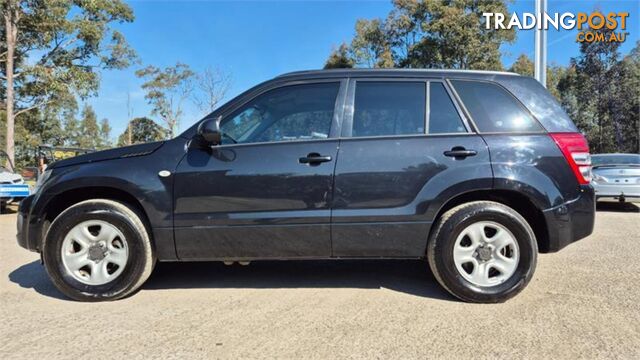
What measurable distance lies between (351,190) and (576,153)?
1.80 m

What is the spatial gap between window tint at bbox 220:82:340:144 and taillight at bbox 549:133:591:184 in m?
1.83

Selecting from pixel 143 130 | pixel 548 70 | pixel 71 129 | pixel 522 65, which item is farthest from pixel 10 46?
pixel 71 129

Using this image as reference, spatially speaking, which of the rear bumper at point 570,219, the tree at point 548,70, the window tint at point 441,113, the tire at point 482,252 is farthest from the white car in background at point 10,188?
the tree at point 548,70

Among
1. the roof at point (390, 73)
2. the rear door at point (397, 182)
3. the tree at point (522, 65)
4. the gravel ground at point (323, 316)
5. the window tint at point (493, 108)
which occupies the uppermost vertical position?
the tree at point (522, 65)

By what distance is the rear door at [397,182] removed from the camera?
3.76 metres

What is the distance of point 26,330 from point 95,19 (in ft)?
69.5

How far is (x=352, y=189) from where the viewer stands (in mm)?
3770

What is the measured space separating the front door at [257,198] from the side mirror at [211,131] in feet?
0.45

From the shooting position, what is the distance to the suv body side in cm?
377

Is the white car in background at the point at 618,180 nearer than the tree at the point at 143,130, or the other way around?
the white car in background at the point at 618,180

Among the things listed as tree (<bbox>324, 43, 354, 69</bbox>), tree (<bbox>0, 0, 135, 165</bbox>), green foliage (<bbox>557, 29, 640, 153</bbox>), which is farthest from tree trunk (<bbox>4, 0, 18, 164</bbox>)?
green foliage (<bbox>557, 29, 640, 153</bbox>)

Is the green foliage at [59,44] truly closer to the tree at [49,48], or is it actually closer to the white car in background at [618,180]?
the tree at [49,48]

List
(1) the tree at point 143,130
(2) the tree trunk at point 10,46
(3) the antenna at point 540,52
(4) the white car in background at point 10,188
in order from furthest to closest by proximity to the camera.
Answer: (1) the tree at point 143,130 → (2) the tree trunk at point 10,46 → (3) the antenna at point 540,52 → (4) the white car in background at point 10,188

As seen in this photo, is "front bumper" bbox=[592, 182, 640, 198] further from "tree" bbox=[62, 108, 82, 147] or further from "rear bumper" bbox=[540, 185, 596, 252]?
"tree" bbox=[62, 108, 82, 147]
